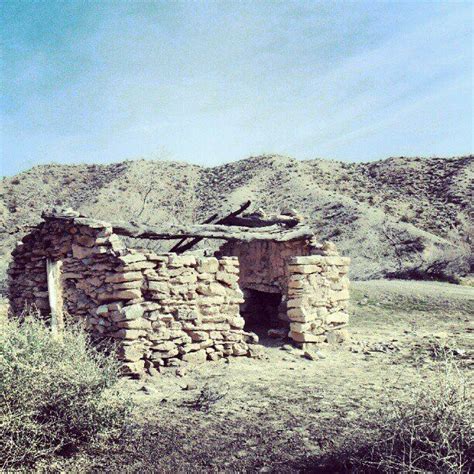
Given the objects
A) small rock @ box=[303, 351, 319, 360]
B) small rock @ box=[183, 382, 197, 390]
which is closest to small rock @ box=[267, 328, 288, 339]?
small rock @ box=[303, 351, 319, 360]

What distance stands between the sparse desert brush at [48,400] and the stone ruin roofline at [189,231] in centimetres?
269

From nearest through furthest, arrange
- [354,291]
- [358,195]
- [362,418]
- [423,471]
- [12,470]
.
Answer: [423,471] < [12,470] < [362,418] < [354,291] < [358,195]

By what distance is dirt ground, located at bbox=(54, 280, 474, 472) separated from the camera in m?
3.49

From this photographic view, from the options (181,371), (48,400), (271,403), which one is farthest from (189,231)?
(48,400)

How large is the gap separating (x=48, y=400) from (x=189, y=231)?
13.9 ft

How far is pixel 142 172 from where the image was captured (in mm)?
Result: 34500

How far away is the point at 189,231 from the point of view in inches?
295

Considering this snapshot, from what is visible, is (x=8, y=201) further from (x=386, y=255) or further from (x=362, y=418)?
(x=362, y=418)

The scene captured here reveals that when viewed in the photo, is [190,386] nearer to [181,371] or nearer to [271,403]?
[181,371]

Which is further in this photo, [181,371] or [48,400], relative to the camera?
[181,371]

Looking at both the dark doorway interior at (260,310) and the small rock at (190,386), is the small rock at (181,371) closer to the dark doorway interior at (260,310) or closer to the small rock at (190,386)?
the small rock at (190,386)

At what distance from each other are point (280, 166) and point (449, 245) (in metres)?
14.6

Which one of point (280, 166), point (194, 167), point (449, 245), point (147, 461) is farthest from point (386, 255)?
point (194, 167)

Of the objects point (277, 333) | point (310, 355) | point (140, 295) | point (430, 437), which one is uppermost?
point (140, 295)
